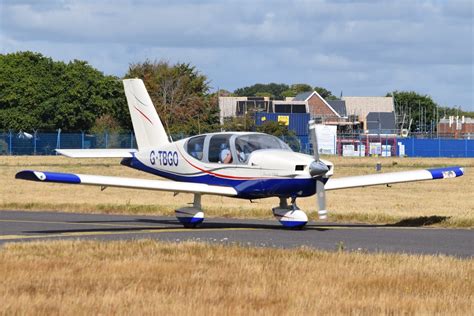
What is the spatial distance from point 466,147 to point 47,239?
82.3 m

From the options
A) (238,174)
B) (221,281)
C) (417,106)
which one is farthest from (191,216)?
(417,106)

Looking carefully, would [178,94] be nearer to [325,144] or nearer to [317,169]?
[325,144]

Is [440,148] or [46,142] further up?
[46,142]

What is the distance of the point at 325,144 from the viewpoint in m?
97.2

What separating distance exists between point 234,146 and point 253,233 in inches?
85.3

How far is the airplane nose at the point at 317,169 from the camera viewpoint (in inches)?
763

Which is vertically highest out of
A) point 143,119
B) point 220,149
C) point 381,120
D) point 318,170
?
point 381,120

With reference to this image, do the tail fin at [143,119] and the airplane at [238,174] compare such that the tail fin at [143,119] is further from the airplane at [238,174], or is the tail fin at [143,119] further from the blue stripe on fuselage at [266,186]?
the blue stripe on fuselage at [266,186]

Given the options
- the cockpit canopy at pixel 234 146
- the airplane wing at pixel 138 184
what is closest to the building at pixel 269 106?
the cockpit canopy at pixel 234 146

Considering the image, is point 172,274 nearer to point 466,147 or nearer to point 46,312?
point 46,312

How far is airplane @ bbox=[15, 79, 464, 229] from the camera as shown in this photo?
19625mm

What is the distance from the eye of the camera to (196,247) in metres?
15.4

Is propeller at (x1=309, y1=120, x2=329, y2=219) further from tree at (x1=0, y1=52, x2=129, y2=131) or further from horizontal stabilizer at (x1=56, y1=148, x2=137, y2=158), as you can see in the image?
tree at (x1=0, y1=52, x2=129, y2=131)

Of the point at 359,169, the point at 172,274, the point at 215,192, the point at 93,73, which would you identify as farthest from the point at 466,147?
the point at 172,274
